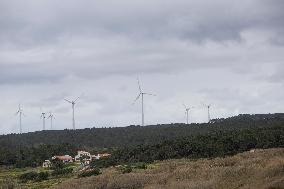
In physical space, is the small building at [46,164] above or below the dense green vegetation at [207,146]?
below

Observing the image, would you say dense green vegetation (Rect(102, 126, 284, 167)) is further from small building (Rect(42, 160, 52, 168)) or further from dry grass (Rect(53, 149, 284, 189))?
dry grass (Rect(53, 149, 284, 189))

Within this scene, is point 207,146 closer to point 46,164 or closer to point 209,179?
point 46,164

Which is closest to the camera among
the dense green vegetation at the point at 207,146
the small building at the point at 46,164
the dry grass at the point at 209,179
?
the dry grass at the point at 209,179

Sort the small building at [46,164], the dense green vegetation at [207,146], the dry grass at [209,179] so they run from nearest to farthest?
1. the dry grass at [209,179]
2. the dense green vegetation at [207,146]
3. the small building at [46,164]

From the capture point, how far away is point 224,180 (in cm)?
5297

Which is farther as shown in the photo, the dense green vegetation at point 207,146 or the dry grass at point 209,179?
the dense green vegetation at point 207,146

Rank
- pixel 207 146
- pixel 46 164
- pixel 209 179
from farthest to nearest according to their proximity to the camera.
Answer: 1. pixel 46 164
2. pixel 207 146
3. pixel 209 179

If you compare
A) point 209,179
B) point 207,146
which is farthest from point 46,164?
point 209,179

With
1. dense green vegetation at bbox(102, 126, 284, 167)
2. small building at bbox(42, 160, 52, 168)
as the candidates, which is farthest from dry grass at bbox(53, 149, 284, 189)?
small building at bbox(42, 160, 52, 168)

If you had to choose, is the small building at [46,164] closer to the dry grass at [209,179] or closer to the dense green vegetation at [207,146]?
the dense green vegetation at [207,146]

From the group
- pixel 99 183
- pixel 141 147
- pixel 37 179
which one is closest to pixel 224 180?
pixel 99 183

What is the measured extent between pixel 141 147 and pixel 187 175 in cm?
6858

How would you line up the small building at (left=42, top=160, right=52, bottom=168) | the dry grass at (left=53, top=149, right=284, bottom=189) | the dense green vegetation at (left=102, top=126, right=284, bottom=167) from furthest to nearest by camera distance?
the small building at (left=42, top=160, right=52, bottom=168) → the dense green vegetation at (left=102, top=126, right=284, bottom=167) → the dry grass at (left=53, top=149, right=284, bottom=189)

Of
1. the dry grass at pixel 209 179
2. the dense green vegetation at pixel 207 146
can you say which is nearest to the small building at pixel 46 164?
the dense green vegetation at pixel 207 146
